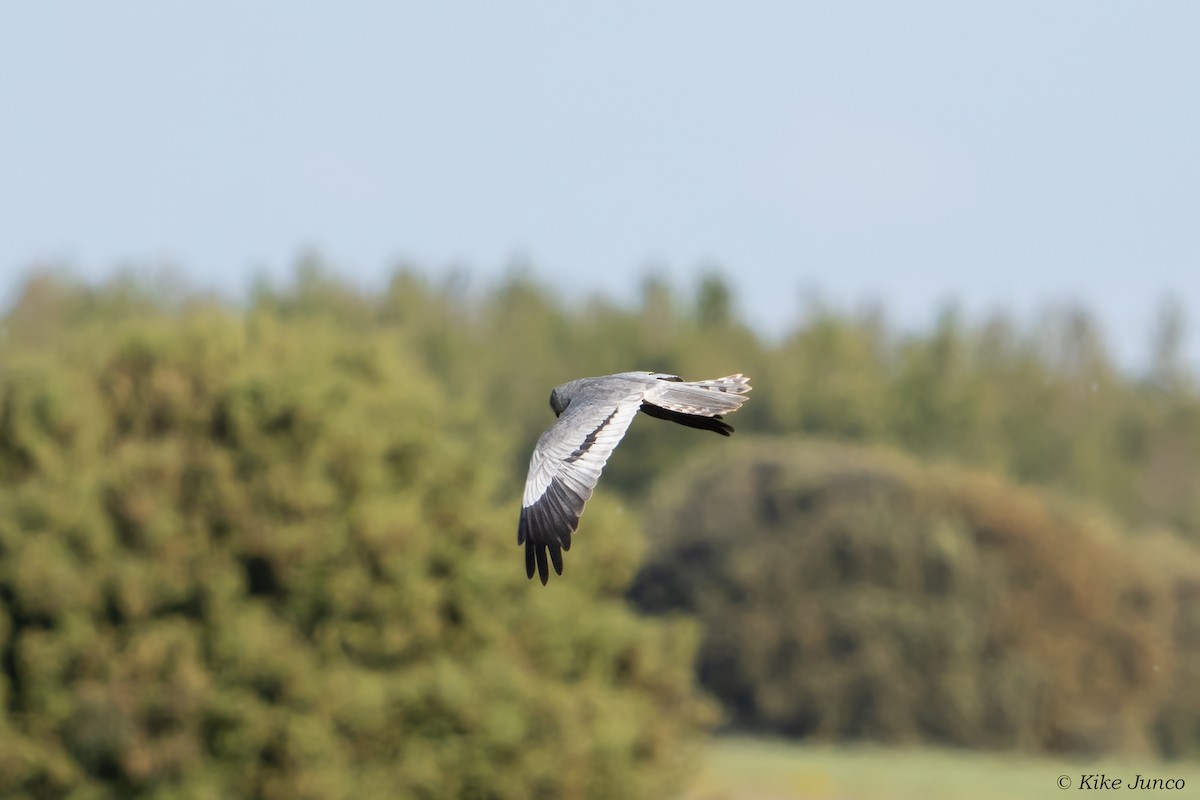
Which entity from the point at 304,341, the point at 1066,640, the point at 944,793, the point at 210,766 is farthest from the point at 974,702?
the point at 210,766

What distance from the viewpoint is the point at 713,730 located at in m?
59.3

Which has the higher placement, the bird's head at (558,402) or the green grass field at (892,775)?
the bird's head at (558,402)

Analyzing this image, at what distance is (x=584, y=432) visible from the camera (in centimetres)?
942

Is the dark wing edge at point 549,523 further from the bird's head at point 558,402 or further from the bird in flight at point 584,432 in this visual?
the bird's head at point 558,402

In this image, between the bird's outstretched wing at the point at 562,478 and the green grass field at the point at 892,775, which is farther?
the green grass field at the point at 892,775

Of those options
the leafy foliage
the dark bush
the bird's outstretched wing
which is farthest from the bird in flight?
the dark bush

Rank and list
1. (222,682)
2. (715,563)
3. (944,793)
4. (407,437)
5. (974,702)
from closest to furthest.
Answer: (222,682) < (407,437) < (944,793) < (974,702) < (715,563)

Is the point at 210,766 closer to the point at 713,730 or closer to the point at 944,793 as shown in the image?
the point at 944,793

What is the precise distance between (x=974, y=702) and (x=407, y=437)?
104 feet

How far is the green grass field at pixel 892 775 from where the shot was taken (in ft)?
131

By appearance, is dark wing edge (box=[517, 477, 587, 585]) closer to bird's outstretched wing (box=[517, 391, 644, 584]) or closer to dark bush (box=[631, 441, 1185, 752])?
bird's outstretched wing (box=[517, 391, 644, 584])

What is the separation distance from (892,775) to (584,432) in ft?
119

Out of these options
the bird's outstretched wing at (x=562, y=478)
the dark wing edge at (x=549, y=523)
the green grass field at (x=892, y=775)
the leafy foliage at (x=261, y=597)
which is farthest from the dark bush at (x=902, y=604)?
the dark wing edge at (x=549, y=523)

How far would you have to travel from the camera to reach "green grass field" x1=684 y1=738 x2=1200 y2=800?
39.9 m
